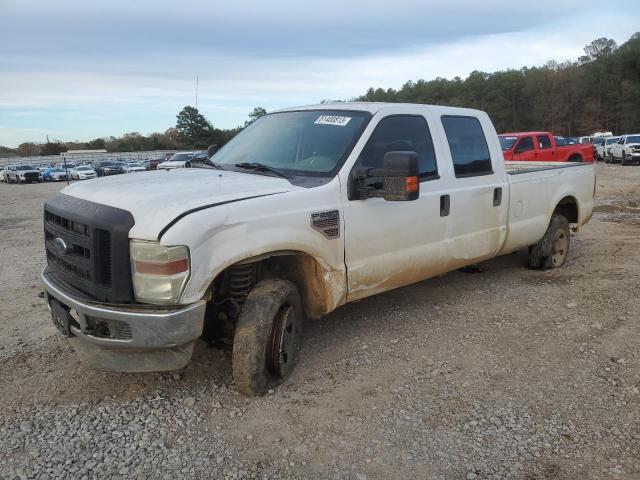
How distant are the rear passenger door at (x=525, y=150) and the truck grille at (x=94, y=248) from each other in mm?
15278

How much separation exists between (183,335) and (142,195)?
2.81 ft

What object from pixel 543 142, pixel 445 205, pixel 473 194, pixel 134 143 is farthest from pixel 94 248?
pixel 134 143

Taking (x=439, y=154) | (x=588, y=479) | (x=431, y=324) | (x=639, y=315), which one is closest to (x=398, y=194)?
(x=439, y=154)

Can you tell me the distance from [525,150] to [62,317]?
1623 centimetres

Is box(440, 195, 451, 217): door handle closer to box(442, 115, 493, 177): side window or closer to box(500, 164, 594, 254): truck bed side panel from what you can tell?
box(442, 115, 493, 177): side window

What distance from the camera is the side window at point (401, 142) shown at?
4.11 metres

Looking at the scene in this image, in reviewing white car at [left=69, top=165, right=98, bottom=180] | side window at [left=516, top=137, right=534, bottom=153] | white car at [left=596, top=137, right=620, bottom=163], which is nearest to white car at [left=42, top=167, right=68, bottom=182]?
white car at [left=69, top=165, right=98, bottom=180]

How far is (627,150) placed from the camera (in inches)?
1157

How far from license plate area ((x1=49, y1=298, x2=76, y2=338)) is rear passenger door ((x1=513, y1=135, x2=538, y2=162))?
50.3ft

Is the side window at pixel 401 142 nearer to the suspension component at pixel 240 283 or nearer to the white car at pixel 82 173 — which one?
the suspension component at pixel 240 283

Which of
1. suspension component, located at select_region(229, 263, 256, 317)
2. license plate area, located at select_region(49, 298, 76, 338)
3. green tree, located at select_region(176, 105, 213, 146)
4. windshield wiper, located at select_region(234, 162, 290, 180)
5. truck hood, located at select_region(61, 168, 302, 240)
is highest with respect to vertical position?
green tree, located at select_region(176, 105, 213, 146)

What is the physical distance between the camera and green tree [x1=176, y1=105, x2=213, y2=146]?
66.4 metres

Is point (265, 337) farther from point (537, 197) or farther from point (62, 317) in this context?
point (537, 197)

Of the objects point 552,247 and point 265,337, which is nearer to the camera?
point 265,337
